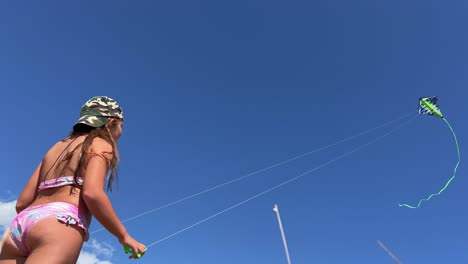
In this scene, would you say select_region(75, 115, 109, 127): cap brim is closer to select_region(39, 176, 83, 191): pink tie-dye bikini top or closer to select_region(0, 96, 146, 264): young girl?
select_region(0, 96, 146, 264): young girl

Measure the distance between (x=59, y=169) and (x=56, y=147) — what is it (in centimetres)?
32

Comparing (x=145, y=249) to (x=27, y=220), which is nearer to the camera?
(x=27, y=220)

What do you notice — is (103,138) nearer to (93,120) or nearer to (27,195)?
(93,120)

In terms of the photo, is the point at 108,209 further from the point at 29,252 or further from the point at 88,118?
the point at 88,118

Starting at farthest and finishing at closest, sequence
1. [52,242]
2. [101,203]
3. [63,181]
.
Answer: [63,181]
[101,203]
[52,242]

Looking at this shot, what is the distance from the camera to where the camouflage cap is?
2264 millimetres

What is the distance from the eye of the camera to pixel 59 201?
71.9 inches

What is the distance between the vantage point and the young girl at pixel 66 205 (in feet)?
5.47

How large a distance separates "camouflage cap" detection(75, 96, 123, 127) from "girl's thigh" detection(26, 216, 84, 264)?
0.76 meters

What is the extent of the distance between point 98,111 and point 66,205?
2.48ft

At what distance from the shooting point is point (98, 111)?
2.31 m

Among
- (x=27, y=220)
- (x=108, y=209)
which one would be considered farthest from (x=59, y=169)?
(x=108, y=209)

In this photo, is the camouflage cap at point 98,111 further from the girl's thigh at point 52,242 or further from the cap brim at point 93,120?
the girl's thigh at point 52,242

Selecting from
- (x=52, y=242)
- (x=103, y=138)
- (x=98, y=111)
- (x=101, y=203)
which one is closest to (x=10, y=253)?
(x=52, y=242)
